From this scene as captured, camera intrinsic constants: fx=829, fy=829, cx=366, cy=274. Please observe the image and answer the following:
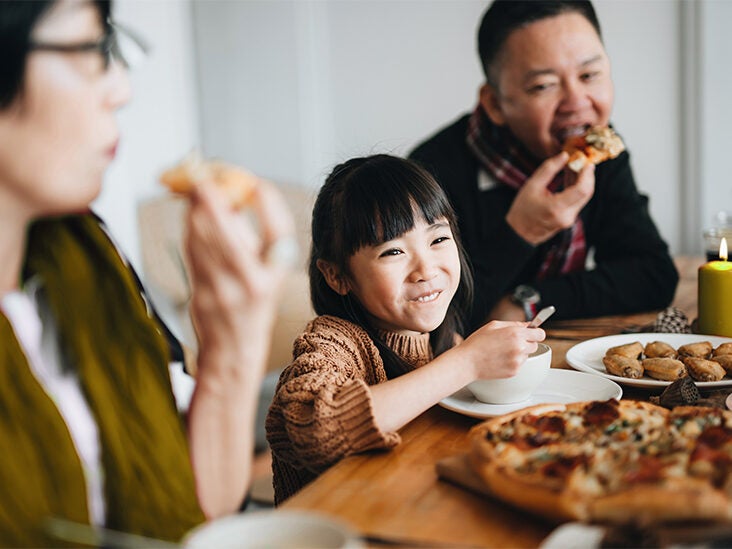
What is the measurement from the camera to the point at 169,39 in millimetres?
4246

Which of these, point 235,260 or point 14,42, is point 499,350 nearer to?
point 235,260

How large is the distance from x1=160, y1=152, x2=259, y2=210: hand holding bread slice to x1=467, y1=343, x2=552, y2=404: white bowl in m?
0.56

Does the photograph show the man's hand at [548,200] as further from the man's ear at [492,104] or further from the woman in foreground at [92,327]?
the woman in foreground at [92,327]

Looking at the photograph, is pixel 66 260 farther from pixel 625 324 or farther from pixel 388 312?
pixel 625 324

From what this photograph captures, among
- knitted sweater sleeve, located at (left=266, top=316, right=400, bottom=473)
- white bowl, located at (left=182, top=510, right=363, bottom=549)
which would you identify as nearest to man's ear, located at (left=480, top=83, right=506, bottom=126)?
knitted sweater sleeve, located at (left=266, top=316, right=400, bottom=473)

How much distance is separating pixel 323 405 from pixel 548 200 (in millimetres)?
1051

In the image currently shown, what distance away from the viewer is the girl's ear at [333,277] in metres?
1.44

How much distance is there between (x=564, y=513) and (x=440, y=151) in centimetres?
160

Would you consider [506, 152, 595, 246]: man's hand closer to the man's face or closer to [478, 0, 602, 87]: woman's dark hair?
the man's face

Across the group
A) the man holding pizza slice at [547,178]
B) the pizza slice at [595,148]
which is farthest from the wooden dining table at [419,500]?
the pizza slice at [595,148]

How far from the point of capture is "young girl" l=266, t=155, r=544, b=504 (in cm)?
111

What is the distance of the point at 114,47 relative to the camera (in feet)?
2.93

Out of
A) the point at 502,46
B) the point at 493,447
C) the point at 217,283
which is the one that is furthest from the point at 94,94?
the point at 502,46

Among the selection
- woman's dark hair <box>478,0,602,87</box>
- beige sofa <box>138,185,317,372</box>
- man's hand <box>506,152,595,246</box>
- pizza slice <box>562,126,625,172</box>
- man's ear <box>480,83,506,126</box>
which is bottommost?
beige sofa <box>138,185,317,372</box>
